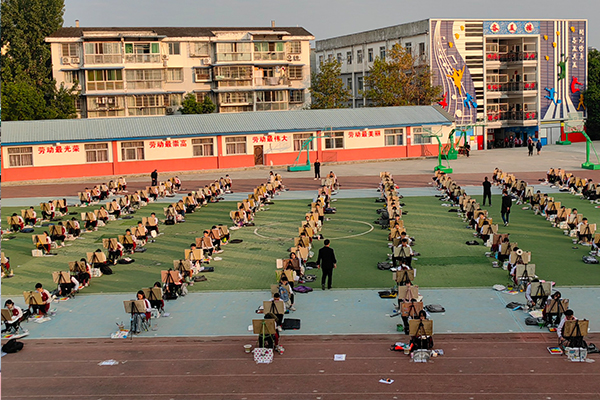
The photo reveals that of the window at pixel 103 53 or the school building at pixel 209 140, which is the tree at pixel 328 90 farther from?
the window at pixel 103 53

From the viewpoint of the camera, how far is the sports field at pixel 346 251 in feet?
70.0

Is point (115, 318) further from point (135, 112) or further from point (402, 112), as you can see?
point (135, 112)

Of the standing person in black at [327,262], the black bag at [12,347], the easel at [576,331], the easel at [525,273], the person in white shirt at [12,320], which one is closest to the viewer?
the easel at [576,331]

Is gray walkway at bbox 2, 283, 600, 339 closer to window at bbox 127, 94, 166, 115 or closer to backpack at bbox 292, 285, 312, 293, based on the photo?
backpack at bbox 292, 285, 312, 293

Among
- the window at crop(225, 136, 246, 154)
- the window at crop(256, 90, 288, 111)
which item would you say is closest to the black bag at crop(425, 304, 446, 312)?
the window at crop(225, 136, 246, 154)

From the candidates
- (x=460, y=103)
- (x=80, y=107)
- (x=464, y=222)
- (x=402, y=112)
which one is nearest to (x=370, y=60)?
(x=460, y=103)

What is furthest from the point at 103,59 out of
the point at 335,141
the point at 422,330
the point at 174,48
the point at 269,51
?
the point at 422,330

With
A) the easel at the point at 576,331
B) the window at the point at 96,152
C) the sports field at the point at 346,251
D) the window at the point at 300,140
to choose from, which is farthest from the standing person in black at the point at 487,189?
the window at the point at 96,152

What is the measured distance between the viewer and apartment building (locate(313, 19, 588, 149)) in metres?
71.9

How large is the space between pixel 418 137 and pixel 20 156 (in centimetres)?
3066

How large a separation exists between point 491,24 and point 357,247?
173ft

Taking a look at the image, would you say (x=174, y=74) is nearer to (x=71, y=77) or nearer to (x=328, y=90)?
(x=71, y=77)

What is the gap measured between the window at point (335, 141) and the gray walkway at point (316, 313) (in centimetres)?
3793

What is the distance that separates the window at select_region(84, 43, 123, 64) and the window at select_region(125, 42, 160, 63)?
0.86 metres
